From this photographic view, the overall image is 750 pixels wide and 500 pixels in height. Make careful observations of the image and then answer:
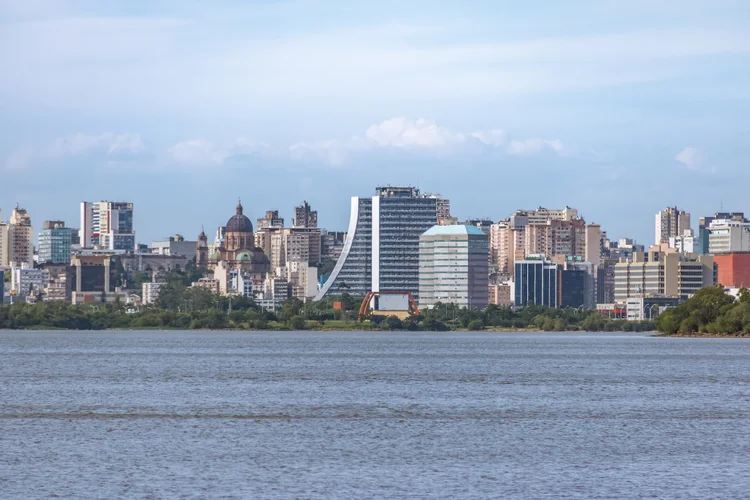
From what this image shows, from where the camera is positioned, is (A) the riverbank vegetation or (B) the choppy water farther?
(A) the riverbank vegetation

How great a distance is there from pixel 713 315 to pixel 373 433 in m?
120

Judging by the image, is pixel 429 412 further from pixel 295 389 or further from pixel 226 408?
pixel 295 389

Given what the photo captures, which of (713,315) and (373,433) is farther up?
(713,315)

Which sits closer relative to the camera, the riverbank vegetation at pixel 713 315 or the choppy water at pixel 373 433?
the choppy water at pixel 373 433

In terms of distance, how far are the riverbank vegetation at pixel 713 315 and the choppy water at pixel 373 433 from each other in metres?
67.5

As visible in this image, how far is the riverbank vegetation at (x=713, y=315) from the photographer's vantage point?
159m

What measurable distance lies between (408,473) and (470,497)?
4216 millimetres

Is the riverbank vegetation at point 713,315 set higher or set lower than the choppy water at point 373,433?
higher

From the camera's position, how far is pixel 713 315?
165 metres

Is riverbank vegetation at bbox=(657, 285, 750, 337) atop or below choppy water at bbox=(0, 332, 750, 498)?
atop

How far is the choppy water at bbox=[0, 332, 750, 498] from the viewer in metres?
38.3

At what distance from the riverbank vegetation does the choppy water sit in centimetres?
6750

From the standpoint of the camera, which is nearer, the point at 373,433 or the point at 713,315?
the point at 373,433

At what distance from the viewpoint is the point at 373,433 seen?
50469mm
